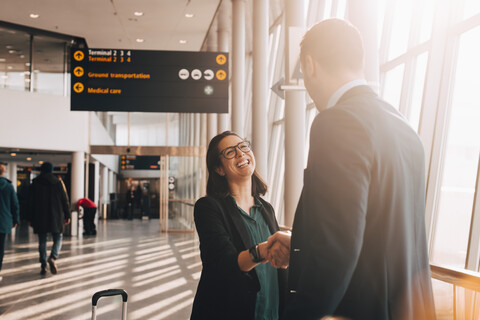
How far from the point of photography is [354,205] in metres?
1.09

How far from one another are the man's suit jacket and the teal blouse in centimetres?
74

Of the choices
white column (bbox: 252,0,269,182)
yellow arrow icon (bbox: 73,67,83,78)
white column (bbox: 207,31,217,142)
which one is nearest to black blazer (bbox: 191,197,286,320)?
yellow arrow icon (bbox: 73,67,83,78)

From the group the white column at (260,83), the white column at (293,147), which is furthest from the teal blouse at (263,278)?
the white column at (260,83)

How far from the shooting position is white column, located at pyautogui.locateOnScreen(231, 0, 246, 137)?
1140 cm

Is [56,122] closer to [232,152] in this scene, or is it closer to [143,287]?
[143,287]

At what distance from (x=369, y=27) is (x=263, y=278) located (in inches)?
84.6

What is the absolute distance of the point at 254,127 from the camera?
9898 mm

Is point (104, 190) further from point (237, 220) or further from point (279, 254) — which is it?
point (279, 254)

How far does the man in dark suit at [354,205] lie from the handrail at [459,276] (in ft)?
2.34

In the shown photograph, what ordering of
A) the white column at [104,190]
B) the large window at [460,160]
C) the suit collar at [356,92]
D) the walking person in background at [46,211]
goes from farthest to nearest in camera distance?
1. the white column at [104,190]
2. the walking person in background at [46,211]
3. the large window at [460,160]
4. the suit collar at [356,92]

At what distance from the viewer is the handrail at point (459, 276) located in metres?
1.87

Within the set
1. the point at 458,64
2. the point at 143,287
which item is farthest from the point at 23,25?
the point at 458,64

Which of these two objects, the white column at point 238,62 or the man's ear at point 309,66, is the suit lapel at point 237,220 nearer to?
the man's ear at point 309,66

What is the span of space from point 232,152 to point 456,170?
3.41m
